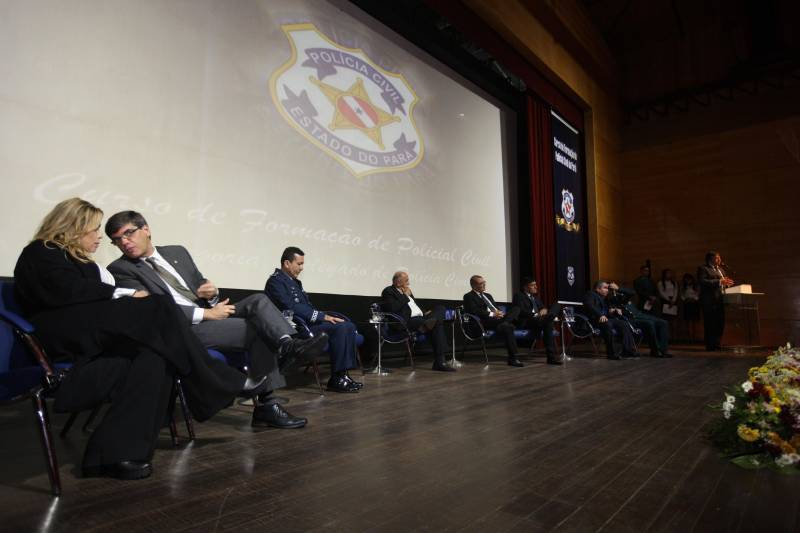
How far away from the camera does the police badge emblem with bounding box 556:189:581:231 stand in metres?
7.99

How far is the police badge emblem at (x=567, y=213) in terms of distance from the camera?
799 centimetres

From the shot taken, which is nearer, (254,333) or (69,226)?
(69,226)

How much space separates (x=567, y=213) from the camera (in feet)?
26.9

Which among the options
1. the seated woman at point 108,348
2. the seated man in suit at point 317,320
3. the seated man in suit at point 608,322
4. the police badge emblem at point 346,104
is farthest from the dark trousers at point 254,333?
the seated man in suit at point 608,322

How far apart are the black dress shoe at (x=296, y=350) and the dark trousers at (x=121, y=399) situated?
1.83ft

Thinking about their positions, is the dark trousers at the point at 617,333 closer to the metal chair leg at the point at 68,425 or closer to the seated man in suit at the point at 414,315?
the seated man in suit at the point at 414,315

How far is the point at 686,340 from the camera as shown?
848 cm

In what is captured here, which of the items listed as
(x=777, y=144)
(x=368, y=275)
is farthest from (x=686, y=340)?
(x=368, y=275)

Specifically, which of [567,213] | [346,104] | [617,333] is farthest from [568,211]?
[346,104]

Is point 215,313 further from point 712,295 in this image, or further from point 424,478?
point 712,295

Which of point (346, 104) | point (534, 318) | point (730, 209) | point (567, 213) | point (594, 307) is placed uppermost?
point (346, 104)

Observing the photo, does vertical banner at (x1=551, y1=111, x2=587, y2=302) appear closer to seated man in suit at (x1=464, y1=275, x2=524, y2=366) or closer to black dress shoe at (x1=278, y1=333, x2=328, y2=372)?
seated man in suit at (x1=464, y1=275, x2=524, y2=366)

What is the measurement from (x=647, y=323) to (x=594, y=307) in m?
1.04

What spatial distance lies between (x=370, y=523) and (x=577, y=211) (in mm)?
8387
